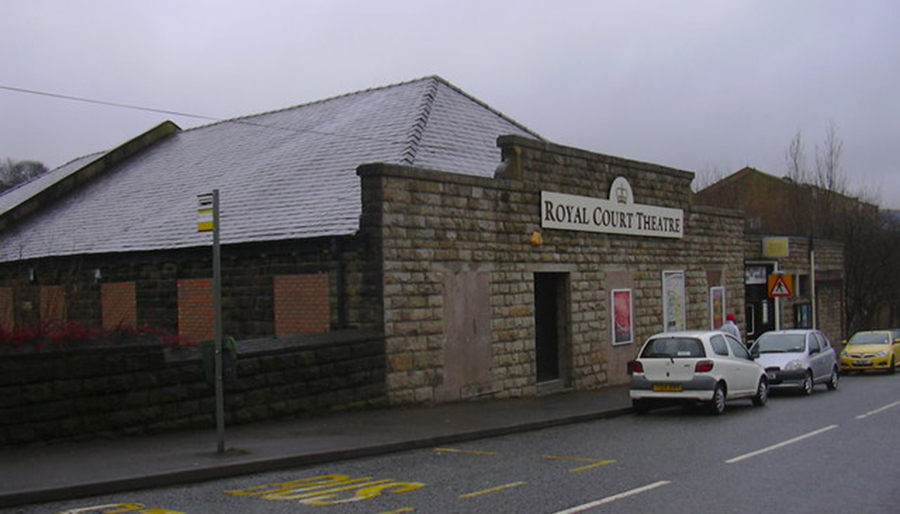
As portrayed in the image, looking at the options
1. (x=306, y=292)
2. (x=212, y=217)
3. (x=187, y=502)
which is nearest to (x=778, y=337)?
(x=306, y=292)

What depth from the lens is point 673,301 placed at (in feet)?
83.4

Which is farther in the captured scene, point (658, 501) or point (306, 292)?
point (306, 292)

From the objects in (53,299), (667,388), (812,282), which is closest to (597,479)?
(667,388)

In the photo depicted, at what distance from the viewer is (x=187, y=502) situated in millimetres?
8859

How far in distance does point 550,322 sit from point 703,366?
520 centimetres

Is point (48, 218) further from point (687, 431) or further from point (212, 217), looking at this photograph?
point (687, 431)

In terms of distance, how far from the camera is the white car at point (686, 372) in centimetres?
1652

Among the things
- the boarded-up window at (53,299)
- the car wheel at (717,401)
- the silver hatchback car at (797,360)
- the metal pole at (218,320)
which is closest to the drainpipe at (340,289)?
the metal pole at (218,320)

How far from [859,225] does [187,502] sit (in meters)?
45.4

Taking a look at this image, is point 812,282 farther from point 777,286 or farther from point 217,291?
point 217,291

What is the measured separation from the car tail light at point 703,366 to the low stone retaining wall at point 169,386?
Answer: 5.61 metres

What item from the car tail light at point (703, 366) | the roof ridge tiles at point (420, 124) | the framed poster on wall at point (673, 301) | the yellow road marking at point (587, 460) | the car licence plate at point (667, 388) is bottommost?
the yellow road marking at point (587, 460)

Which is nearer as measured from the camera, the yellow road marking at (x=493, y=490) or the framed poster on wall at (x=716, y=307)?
the yellow road marking at (x=493, y=490)

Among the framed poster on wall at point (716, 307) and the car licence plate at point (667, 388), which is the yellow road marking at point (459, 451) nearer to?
the car licence plate at point (667, 388)
